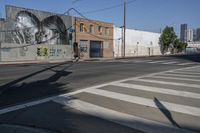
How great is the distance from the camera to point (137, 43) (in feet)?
198

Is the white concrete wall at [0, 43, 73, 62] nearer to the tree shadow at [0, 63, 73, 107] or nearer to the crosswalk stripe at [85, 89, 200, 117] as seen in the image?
the tree shadow at [0, 63, 73, 107]

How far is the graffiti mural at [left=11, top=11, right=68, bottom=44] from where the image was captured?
34781 mm

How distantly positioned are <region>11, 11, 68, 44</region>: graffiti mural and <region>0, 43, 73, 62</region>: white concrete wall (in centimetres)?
97

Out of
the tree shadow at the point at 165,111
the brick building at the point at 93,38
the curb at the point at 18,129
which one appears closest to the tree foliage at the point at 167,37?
the brick building at the point at 93,38

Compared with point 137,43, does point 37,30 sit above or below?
above

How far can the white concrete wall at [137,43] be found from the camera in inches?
2089

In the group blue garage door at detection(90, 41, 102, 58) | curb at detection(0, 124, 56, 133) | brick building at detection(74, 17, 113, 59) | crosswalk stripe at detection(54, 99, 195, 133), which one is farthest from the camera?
blue garage door at detection(90, 41, 102, 58)

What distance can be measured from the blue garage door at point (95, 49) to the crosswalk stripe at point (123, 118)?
39.2m

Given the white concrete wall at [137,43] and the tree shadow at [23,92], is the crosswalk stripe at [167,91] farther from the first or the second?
the white concrete wall at [137,43]

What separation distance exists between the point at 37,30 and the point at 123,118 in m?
33.4

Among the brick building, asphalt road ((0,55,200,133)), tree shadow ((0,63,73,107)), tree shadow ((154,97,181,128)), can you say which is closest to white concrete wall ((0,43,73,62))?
the brick building

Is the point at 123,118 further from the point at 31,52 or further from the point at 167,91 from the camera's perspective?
the point at 31,52

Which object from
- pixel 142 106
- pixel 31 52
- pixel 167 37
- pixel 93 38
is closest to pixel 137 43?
pixel 167 37

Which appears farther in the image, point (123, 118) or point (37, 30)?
point (37, 30)
